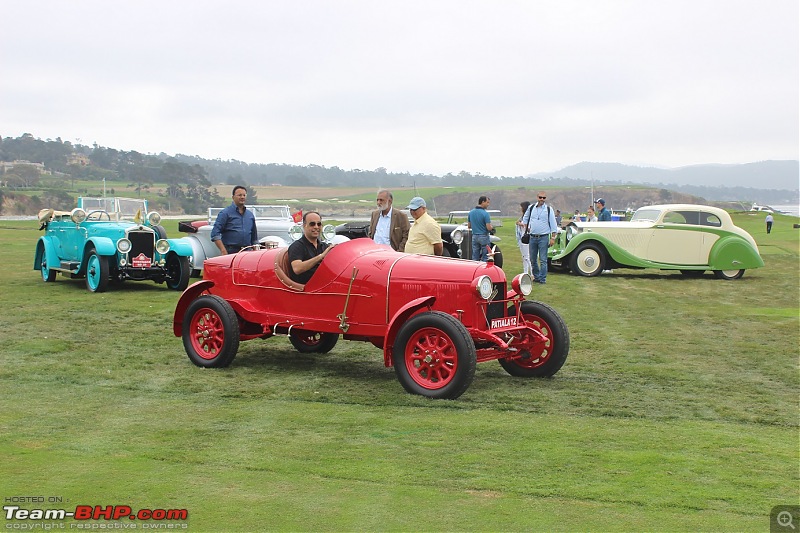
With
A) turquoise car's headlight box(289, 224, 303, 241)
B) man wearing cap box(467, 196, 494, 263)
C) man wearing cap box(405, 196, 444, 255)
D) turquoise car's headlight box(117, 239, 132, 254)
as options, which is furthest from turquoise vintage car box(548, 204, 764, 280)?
man wearing cap box(405, 196, 444, 255)

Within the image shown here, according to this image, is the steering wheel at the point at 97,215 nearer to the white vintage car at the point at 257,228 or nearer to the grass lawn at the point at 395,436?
the white vintage car at the point at 257,228

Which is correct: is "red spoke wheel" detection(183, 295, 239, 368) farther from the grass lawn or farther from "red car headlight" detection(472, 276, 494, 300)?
"red car headlight" detection(472, 276, 494, 300)

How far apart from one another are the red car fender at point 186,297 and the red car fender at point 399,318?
7.92 ft

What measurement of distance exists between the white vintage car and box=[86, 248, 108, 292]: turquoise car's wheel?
171 cm

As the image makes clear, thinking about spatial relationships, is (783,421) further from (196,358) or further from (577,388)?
(196,358)

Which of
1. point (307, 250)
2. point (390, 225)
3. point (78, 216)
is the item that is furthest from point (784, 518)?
point (78, 216)

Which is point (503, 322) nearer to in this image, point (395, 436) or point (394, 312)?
point (394, 312)

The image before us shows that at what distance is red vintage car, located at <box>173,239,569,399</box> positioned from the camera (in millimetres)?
6984

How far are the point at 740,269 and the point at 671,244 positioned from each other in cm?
163

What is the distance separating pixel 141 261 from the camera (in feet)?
50.0

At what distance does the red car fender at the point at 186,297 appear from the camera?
8.77m

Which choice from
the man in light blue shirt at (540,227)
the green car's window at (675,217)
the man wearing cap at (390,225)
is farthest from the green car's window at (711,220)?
the man wearing cap at (390,225)

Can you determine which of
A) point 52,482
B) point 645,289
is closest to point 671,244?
point 645,289

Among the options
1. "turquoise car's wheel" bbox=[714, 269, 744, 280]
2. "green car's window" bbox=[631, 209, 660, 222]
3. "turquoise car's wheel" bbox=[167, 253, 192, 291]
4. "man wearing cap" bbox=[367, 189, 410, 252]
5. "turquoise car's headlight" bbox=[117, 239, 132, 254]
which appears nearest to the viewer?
"man wearing cap" bbox=[367, 189, 410, 252]
